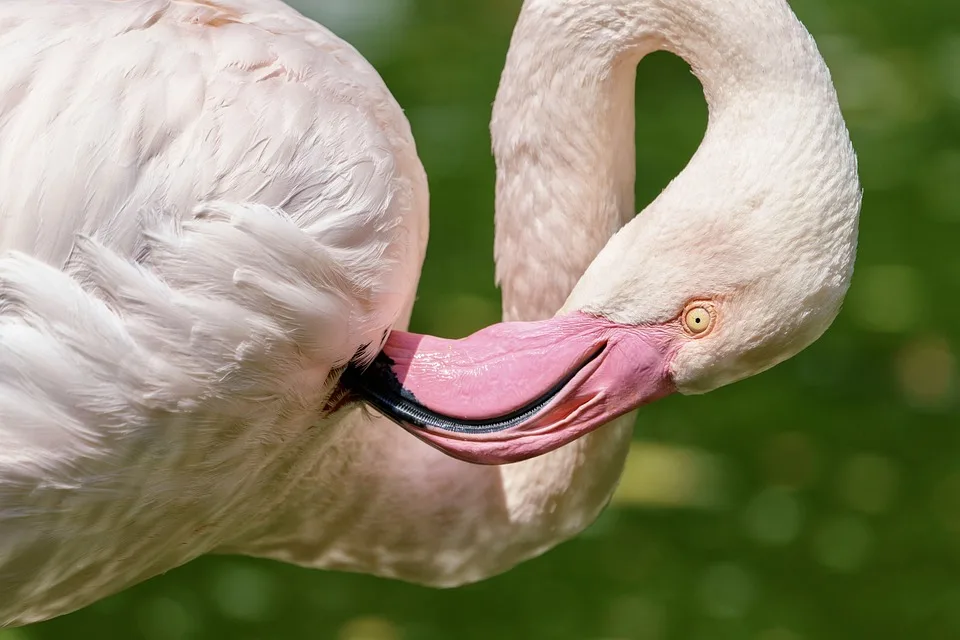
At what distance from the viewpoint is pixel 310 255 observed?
1923 millimetres

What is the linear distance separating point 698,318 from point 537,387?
0.27 metres

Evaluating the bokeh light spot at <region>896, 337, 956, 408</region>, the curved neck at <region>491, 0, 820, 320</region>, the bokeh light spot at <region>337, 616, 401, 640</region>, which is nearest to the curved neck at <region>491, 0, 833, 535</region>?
the curved neck at <region>491, 0, 820, 320</region>

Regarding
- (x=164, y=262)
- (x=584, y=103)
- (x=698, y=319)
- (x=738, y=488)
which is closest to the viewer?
(x=164, y=262)

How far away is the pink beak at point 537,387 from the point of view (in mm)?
2035

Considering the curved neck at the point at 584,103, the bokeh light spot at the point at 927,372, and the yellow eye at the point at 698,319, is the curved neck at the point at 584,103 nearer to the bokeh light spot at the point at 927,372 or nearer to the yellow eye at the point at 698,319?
the yellow eye at the point at 698,319

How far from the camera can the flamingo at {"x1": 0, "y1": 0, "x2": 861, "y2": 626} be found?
1.86 meters

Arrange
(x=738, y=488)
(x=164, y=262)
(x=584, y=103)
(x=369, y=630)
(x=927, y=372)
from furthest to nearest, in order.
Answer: (x=927, y=372) → (x=738, y=488) → (x=369, y=630) → (x=584, y=103) → (x=164, y=262)

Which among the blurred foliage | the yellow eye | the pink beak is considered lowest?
the blurred foliage

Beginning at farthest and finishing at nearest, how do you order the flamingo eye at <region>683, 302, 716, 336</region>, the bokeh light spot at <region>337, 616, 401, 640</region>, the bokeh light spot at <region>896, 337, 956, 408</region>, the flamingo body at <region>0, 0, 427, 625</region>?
the bokeh light spot at <region>896, 337, 956, 408</region> < the bokeh light spot at <region>337, 616, 401, 640</region> < the flamingo eye at <region>683, 302, 716, 336</region> < the flamingo body at <region>0, 0, 427, 625</region>

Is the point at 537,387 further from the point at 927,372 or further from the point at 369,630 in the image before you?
the point at 927,372

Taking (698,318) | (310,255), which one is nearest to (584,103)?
(698,318)

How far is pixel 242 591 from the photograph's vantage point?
3.53 m

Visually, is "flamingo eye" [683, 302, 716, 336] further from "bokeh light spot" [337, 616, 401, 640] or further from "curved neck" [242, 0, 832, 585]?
"bokeh light spot" [337, 616, 401, 640]

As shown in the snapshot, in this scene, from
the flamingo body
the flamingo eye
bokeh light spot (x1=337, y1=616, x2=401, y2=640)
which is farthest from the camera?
bokeh light spot (x1=337, y1=616, x2=401, y2=640)
